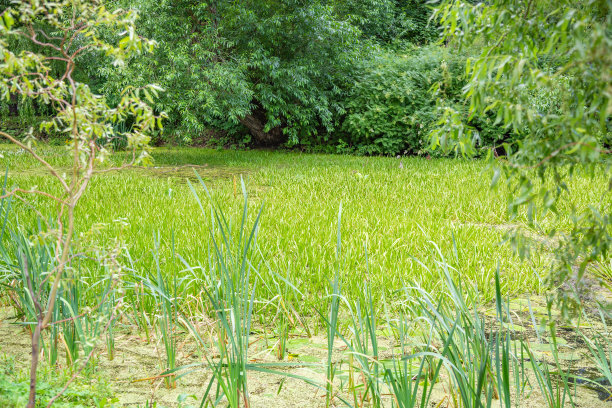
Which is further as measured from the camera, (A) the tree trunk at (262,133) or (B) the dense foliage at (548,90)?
(A) the tree trunk at (262,133)

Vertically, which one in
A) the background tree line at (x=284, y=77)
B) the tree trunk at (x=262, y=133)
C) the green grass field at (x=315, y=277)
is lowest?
the green grass field at (x=315, y=277)

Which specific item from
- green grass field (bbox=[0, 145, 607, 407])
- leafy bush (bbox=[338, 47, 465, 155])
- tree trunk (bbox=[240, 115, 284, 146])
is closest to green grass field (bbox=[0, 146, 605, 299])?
green grass field (bbox=[0, 145, 607, 407])

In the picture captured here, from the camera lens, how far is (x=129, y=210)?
5199mm

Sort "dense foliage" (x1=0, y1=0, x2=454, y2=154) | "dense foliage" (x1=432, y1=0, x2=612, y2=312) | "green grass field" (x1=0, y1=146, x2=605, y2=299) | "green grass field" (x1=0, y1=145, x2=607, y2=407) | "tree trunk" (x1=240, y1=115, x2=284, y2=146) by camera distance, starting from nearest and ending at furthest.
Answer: "dense foliage" (x1=432, y1=0, x2=612, y2=312), "green grass field" (x1=0, y1=145, x2=607, y2=407), "green grass field" (x1=0, y1=146, x2=605, y2=299), "dense foliage" (x1=0, y1=0, x2=454, y2=154), "tree trunk" (x1=240, y1=115, x2=284, y2=146)

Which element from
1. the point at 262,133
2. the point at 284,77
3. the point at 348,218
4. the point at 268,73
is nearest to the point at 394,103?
the point at 284,77

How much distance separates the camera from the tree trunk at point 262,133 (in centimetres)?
1283

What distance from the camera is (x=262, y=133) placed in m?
13.3

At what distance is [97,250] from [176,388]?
2.77 ft

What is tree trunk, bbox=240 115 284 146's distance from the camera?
42.1 feet

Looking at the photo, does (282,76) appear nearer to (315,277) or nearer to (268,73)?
(268,73)

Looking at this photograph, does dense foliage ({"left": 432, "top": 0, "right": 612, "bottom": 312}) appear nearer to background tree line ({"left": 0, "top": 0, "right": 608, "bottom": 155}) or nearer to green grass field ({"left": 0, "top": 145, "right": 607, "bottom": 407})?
green grass field ({"left": 0, "top": 145, "right": 607, "bottom": 407})

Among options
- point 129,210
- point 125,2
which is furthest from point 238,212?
point 125,2

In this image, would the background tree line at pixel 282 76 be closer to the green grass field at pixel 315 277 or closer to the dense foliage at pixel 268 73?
the dense foliage at pixel 268 73

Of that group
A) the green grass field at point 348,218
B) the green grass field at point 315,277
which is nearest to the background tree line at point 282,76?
the green grass field at point 348,218
